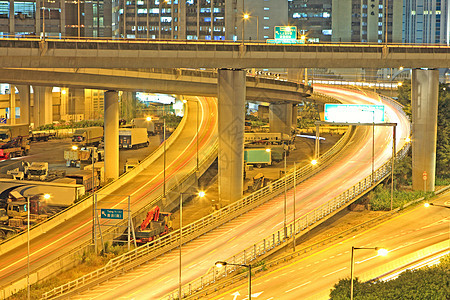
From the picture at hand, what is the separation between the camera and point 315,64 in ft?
289

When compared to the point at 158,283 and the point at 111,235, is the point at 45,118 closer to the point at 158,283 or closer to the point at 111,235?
the point at 111,235

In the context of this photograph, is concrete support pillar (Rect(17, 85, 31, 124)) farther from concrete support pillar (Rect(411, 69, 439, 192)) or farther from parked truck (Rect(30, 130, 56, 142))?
concrete support pillar (Rect(411, 69, 439, 192))

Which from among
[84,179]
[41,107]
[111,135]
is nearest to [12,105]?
[41,107]

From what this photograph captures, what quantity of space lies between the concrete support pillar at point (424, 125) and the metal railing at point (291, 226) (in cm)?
391

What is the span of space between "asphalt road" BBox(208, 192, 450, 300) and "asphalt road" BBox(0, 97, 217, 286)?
61.7ft

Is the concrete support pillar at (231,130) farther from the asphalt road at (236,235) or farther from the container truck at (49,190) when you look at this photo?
the container truck at (49,190)

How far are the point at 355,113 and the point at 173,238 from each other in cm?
3957

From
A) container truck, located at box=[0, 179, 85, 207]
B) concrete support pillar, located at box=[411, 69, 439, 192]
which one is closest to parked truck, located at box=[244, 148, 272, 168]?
concrete support pillar, located at box=[411, 69, 439, 192]

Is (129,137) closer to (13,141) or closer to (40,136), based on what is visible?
(13,141)

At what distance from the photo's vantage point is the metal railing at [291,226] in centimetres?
6184

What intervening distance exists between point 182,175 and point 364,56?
2607cm

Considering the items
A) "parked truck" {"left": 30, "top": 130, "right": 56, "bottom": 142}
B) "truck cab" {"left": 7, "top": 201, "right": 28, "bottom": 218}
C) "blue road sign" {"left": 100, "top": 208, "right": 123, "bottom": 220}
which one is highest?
"parked truck" {"left": 30, "top": 130, "right": 56, "bottom": 142}

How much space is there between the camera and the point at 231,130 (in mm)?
85250

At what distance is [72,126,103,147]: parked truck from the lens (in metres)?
128
